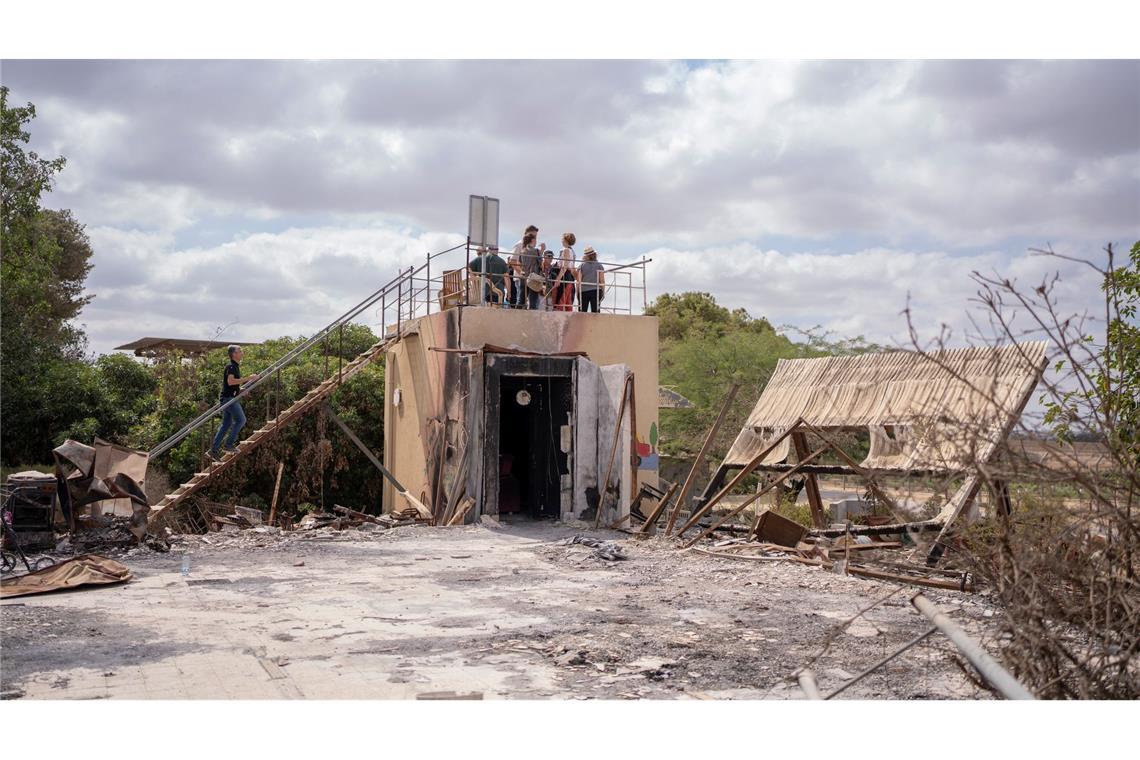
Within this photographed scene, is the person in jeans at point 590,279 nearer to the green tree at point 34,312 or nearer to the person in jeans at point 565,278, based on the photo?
the person in jeans at point 565,278

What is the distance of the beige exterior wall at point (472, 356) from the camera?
53.5ft

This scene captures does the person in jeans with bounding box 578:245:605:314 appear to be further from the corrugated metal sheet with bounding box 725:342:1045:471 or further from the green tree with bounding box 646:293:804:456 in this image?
the green tree with bounding box 646:293:804:456

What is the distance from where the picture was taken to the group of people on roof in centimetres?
1695

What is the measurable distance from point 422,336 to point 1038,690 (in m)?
14.4

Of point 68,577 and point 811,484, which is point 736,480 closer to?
point 811,484

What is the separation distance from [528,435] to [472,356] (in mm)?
3088

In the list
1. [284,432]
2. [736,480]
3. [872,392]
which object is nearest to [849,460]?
[736,480]

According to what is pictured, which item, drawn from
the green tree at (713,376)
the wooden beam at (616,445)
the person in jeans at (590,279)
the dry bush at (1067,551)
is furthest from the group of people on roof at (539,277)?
the dry bush at (1067,551)

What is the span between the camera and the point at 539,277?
55.9 ft

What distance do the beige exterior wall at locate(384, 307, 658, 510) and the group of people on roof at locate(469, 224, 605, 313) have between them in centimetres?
54

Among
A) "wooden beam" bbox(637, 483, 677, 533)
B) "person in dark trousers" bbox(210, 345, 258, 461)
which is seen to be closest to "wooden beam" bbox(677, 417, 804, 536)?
"wooden beam" bbox(637, 483, 677, 533)

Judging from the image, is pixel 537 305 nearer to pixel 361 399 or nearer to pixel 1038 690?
pixel 361 399

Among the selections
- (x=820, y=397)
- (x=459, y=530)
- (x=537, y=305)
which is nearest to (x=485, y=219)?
(x=537, y=305)

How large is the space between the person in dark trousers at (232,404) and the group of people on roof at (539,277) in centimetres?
417
